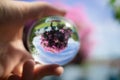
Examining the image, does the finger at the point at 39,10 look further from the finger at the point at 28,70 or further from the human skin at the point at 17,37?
the finger at the point at 28,70

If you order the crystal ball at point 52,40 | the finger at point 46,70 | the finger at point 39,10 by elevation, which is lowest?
the finger at point 46,70

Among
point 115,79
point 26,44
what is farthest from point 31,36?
point 115,79

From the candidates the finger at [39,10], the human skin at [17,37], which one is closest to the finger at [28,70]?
the human skin at [17,37]

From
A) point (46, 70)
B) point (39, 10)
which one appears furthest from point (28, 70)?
point (39, 10)

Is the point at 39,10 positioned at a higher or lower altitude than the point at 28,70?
higher

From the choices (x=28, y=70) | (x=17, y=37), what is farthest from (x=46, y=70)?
(x=17, y=37)

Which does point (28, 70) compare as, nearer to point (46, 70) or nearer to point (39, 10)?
point (46, 70)

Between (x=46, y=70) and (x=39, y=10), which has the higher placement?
(x=39, y=10)
